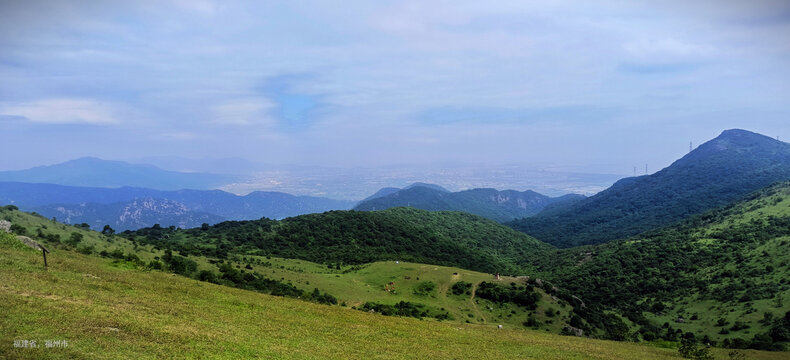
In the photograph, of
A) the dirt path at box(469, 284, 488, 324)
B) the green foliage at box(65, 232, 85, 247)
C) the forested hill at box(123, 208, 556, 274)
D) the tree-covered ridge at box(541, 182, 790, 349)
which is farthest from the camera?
the forested hill at box(123, 208, 556, 274)

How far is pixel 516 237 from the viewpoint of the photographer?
17950 centimetres

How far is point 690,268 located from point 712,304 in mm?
25019

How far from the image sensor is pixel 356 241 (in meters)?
121

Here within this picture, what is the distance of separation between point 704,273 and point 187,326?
108373 mm

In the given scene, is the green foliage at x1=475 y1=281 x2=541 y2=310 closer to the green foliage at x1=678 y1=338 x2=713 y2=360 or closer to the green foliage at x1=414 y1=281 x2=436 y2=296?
the green foliage at x1=414 y1=281 x2=436 y2=296

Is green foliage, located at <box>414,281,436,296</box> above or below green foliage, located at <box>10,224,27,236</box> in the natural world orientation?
below

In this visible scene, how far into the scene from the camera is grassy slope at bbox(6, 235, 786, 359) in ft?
55.1

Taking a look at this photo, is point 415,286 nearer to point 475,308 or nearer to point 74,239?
point 475,308

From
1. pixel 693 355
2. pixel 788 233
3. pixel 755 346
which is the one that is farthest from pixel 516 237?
pixel 693 355

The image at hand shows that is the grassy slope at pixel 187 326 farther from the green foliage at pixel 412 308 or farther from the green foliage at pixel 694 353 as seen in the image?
the green foliage at pixel 412 308

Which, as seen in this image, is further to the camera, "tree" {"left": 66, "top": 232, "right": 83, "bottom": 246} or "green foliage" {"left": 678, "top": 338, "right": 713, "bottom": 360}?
"tree" {"left": 66, "top": 232, "right": 83, "bottom": 246}

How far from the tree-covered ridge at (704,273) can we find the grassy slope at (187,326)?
36845mm

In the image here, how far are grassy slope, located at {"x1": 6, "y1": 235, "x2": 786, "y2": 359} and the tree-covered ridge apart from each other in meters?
36.8

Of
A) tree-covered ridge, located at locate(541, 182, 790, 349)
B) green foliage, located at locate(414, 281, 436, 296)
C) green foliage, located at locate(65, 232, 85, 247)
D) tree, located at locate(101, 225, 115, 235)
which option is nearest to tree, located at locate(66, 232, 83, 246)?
green foliage, located at locate(65, 232, 85, 247)
